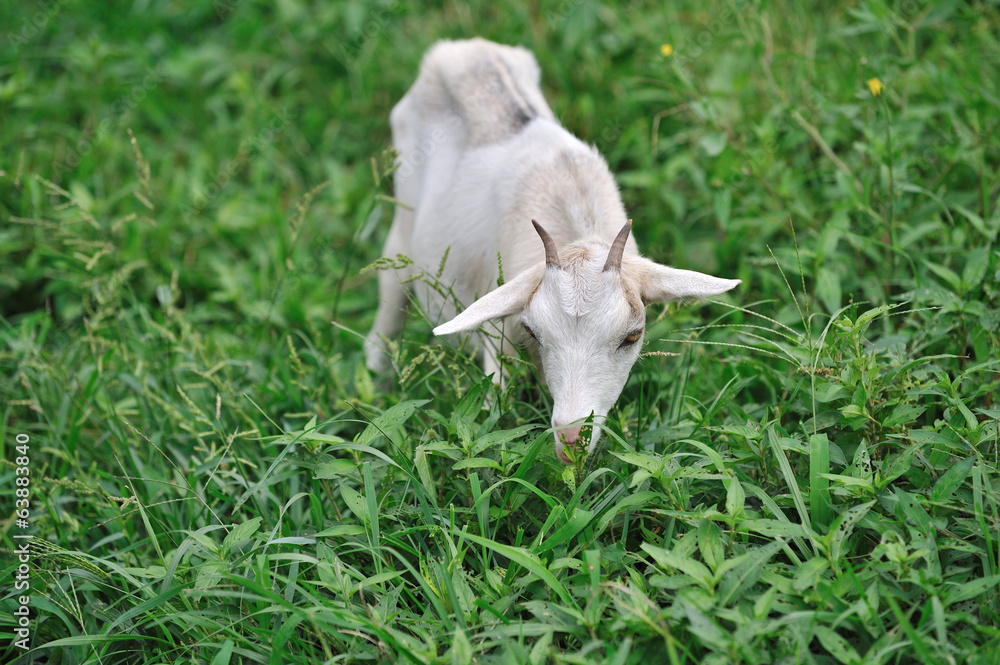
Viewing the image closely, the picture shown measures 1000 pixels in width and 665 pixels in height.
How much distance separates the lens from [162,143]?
6754 millimetres

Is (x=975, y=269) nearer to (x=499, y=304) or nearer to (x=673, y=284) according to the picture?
(x=673, y=284)

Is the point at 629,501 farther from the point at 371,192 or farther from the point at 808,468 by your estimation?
the point at 371,192

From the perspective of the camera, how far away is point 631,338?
3068 mm

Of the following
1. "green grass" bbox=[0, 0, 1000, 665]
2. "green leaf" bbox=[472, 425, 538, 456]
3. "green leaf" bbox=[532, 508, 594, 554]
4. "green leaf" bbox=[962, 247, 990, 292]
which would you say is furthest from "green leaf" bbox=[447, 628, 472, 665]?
"green leaf" bbox=[962, 247, 990, 292]

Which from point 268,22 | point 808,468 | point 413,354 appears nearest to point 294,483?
point 413,354

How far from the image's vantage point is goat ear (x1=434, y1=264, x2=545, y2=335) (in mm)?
2939

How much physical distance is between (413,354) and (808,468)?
2.15 m

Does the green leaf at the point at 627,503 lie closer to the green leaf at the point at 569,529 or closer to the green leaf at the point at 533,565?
the green leaf at the point at 569,529

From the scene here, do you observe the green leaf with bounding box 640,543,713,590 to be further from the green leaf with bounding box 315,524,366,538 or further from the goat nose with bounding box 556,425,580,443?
the green leaf with bounding box 315,524,366,538

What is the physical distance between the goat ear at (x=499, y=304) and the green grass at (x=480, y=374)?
343 millimetres

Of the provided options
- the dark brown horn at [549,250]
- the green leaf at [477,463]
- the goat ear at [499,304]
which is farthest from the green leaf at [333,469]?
the dark brown horn at [549,250]

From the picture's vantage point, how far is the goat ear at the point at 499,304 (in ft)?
9.64

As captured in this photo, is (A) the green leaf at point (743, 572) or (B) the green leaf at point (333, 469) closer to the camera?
(A) the green leaf at point (743, 572)

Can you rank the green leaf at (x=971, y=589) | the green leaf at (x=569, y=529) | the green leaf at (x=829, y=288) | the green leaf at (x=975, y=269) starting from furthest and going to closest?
the green leaf at (x=829, y=288)
the green leaf at (x=975, y=269)
the green leaf at (x=569, y=529)
the green leaf at (x=971, y=589)
